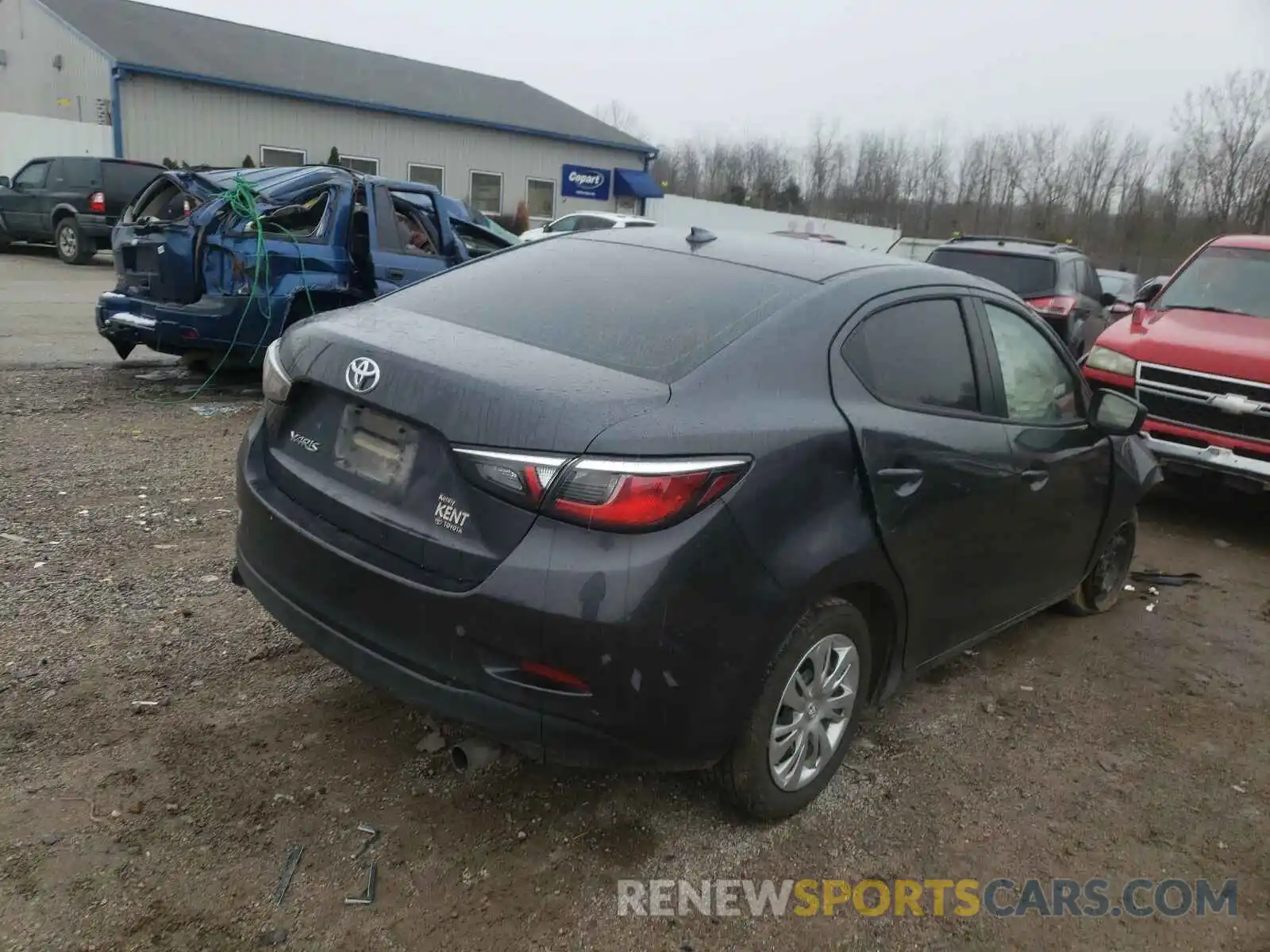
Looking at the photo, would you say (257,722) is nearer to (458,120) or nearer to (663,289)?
(663,289)

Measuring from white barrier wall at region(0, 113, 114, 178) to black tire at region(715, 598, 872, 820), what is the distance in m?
24.3

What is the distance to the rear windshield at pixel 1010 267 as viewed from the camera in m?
10.5

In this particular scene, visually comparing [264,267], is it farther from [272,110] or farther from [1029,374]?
[272,110]

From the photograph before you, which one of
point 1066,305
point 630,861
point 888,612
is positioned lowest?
point 630,861

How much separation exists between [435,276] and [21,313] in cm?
1011

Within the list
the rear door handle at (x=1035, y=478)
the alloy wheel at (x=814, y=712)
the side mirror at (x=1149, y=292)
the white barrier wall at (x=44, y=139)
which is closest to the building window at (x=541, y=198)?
the white barrier wall at (x=44, y=139)

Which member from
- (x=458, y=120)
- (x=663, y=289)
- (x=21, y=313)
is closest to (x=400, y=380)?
(x=663, y=289)

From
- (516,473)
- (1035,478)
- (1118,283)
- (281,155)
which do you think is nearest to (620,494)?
(516,473)

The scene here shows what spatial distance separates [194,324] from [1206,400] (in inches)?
273

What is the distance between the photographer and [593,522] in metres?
2.38

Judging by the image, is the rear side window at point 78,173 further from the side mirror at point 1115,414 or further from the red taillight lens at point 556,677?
the red taillight lens at point 556,677

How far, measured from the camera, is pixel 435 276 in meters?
3.61

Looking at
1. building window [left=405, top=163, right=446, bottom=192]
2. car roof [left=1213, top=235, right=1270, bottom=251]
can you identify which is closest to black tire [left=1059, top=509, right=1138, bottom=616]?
car roof [left=1213, top=235, right=1270, bottom=251]

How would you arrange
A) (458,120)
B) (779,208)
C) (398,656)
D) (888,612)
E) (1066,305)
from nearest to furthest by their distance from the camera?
(398,656)
(888,612)
(1066,305)
(458,120)
(779,208)
